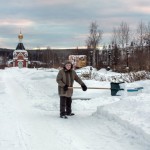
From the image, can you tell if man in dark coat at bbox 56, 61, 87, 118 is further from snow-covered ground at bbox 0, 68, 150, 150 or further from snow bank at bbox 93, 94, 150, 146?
snow bank at bbox 93, 94, 150, 146

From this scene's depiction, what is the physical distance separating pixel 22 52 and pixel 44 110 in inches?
3185

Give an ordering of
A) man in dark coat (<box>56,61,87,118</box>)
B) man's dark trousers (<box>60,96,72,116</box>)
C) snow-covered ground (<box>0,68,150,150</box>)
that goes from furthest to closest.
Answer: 1. man in dark coat (<box>56,61,87,118</box>)
2. man's dark trousers (<box>60,96,72,116</box>)
3. snow-covered ground (<box>0,68,150,150</box>)

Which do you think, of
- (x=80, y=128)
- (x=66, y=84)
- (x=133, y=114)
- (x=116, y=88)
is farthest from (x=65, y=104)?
(x=116, y=88)

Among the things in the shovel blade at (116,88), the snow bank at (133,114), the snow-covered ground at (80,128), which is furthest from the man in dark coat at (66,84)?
the shovel blade at (116,88)

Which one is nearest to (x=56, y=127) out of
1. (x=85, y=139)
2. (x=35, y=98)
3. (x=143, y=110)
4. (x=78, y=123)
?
(x=78, y=123)

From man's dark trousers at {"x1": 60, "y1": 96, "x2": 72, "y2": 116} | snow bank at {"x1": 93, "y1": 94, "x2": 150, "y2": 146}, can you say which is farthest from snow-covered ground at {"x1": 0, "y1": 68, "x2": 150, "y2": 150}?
man's dark trousers at {"x1": 60, "y1": 96, "x2": 72, "y2": 116}

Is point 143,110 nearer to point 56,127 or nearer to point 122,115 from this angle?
point 122,115

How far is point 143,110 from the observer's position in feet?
30.6

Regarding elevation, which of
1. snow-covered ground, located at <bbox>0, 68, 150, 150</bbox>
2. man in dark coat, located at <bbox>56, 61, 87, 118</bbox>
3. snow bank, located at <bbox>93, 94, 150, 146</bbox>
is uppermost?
man in dark coat, located at <bbox>56, 61, 87, 118</bbox>

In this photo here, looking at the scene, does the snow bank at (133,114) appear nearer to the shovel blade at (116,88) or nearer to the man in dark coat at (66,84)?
the man in dark coat at (66,84)

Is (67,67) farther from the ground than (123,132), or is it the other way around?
(67,67)

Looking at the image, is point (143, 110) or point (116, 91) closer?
point (143, 110)

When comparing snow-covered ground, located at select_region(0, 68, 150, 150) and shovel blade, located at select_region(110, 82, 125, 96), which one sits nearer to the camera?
snow-covered ground, located at select_region(0, 68, 150, 150)

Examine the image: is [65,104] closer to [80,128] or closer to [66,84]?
[66,84]
